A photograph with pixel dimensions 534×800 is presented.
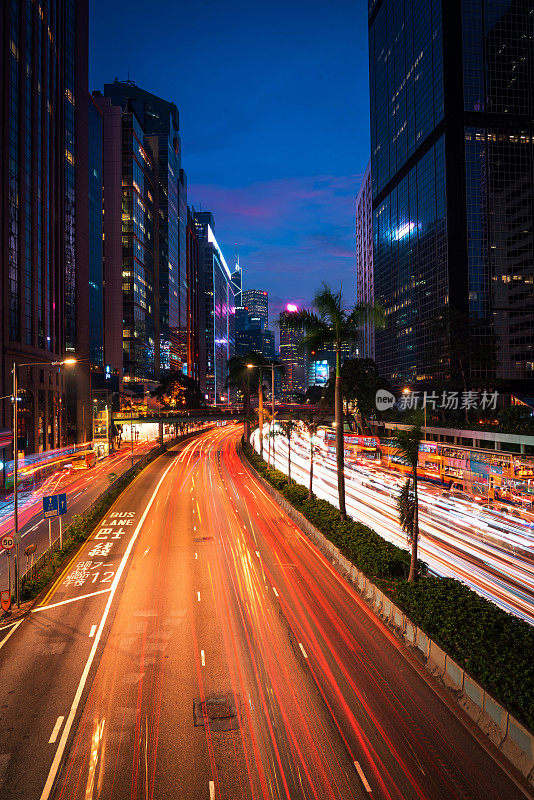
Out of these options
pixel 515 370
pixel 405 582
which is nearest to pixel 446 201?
pixel 515 370

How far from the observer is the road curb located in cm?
948

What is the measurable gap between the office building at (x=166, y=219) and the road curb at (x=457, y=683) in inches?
5614

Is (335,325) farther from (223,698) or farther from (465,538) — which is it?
(223,698)

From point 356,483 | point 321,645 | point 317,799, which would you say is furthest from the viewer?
point 356,483

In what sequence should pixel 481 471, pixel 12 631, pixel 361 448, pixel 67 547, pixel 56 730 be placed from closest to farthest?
pixel 56 730 → pixel 12 631 → pixel 67 547 → pixel 481 471 → pixel 361 448

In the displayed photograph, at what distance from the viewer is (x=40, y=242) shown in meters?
64.3

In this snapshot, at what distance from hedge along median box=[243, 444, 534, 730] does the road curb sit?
19cm

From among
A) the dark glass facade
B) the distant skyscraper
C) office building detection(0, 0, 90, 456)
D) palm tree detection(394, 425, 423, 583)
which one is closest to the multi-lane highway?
palm tree detection(394, 425, 423, 583)

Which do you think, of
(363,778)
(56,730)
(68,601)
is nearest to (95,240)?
(68,601)

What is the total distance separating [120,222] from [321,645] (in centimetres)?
12968

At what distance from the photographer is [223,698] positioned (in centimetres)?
1213

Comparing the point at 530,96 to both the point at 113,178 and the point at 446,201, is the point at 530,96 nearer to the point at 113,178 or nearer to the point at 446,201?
the point at 446,201

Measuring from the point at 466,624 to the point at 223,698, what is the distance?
23.0 ft

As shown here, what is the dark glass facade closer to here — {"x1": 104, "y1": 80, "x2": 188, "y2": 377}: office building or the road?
{"x1": 104, "y1": 80, "x2": 188, "y2": 377}: office building
